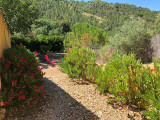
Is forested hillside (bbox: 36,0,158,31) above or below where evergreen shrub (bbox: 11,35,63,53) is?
above

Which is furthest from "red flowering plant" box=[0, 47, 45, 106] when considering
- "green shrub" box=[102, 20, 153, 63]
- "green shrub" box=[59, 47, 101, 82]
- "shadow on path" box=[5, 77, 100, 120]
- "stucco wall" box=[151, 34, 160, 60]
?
"stucco wall" box=[151, 34, 160, 60]

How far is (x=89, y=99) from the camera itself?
3.80 m

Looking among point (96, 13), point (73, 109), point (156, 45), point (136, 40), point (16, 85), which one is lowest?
point (73, 109)

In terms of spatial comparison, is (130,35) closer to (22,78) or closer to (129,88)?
(129,88)

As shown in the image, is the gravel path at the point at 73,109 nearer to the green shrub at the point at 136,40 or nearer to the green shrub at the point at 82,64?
the green shrub at the point at 82,64

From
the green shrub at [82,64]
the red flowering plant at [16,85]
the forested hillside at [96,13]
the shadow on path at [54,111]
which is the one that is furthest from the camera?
the forested hillside at [96,13]

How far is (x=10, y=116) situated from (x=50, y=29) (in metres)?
45.6

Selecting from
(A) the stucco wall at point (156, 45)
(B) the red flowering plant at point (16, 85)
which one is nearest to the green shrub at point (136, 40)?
(A) the stucco wall at point (156, 45)

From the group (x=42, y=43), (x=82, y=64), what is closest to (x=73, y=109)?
(x=82, y=64)

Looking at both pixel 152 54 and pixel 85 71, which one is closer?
pixel 85 71

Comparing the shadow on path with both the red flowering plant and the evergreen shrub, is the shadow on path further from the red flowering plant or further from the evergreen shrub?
the evergreen shrub

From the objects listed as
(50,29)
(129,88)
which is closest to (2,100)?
(129,88)

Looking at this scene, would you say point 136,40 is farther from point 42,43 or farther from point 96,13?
point 96,13

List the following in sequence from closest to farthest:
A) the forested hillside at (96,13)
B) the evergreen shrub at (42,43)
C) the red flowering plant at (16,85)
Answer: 1. the red flowering plant at (16,85)
2. the evergreen shrub at (42,43)
3. the forested hillside at (96,13)
